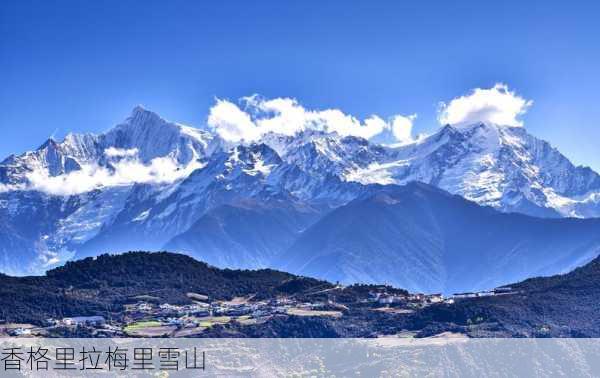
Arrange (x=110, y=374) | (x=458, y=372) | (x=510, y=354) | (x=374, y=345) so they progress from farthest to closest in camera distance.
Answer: (x=374, y=345), (x=510, y=354), (x=458, y=372), (x=110, y=374)

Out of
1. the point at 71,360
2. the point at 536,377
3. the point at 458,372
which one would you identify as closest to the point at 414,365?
the point at 458,372

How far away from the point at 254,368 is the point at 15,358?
108ft

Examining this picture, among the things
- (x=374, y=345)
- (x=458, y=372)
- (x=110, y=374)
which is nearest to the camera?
(x=110, y=374)

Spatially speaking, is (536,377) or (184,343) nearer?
(536,377)

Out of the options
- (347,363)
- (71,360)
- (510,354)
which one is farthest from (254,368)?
(510,354)

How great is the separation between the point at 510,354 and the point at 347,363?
24893 mm

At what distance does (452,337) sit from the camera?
640 feet

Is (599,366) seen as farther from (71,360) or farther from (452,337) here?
(71,360)

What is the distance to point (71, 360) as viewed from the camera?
165250 millimetres

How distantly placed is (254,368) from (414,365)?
73.8ft

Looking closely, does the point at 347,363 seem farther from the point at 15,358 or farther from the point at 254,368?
the point at 15,358

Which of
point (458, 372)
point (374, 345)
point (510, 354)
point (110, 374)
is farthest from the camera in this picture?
point (374, 345)

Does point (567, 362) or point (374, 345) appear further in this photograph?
point (374, 345)

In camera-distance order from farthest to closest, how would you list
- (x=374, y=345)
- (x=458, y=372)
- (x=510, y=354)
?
(x=374, y=345), (x=510, y=354), (x=458, y=372)
